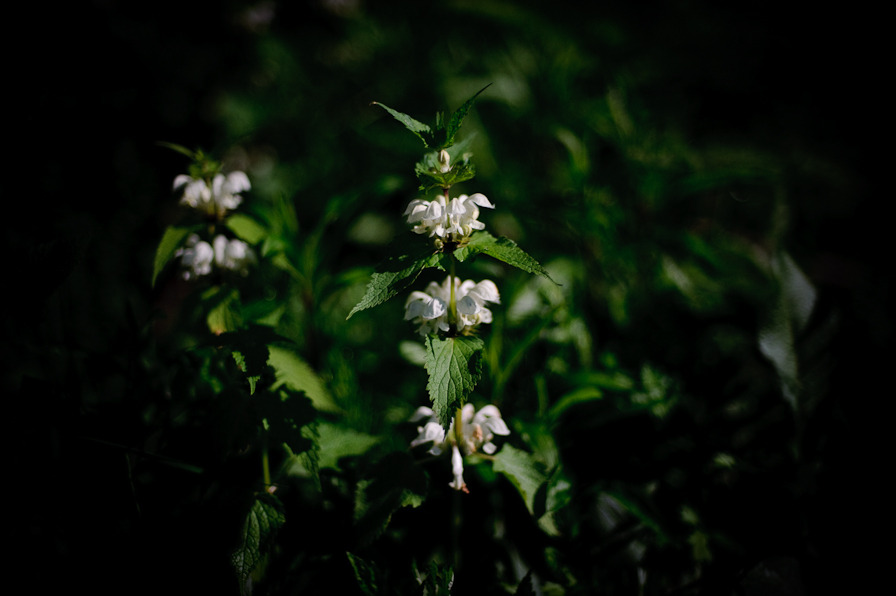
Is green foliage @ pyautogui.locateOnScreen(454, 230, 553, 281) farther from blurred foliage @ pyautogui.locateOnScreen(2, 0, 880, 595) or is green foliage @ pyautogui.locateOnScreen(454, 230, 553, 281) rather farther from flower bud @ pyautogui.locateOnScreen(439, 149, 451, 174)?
blurred foliage @ pyautogui.locateOnScreen(2, 0, 880, 595)

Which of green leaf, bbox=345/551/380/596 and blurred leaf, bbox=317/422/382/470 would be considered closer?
green leaf, bbox=345/551/380/596

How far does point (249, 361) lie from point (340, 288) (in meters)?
0.54

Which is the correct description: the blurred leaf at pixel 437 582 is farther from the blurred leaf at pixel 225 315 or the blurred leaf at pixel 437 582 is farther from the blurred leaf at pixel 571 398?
the blurred leaf at pixel 225 315

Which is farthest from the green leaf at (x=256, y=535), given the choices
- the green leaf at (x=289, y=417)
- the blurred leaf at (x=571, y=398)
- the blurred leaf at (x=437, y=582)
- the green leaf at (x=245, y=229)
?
the blurred leaf at (x=571, y=398)

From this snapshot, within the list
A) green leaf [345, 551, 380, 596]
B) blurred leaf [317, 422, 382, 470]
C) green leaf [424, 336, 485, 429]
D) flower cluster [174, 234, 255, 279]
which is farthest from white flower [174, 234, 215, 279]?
green leaf [345, 551, 380, 596]

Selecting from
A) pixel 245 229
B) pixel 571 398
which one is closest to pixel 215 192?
pixel 245 229

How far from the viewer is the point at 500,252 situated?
815 millimetres

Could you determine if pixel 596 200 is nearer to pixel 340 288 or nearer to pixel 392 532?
pixel 340 288

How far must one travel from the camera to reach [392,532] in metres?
1.16

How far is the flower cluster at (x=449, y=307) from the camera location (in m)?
0.88

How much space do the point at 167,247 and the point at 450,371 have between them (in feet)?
2.01

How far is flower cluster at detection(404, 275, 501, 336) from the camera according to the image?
0.88 metres

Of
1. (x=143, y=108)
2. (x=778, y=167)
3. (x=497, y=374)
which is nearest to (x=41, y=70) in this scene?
(x=143, y=108)

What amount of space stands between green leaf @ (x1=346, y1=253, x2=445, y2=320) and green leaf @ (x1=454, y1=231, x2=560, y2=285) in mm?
48
